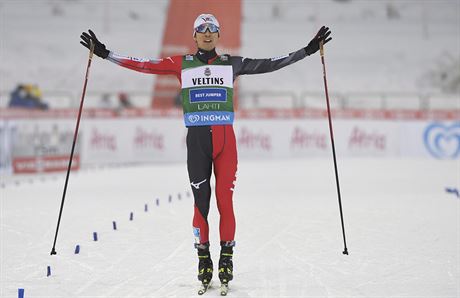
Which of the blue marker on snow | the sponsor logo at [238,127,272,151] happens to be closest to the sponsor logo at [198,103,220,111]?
the blue marker on snow

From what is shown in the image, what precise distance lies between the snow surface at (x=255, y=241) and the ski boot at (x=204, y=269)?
0.21ft

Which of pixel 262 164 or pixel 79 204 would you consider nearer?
pixel 79 204

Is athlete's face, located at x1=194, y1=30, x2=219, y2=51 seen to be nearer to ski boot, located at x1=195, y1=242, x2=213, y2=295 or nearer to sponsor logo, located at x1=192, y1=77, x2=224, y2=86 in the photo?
sponsor logo, located at x1=192, y1=77, x2=224, y2=86

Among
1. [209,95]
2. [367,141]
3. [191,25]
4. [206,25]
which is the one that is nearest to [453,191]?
[209,95]

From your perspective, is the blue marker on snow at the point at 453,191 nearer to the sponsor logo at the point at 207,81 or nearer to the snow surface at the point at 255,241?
the snow surface at the point at 255,241

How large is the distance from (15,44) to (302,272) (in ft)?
97.3

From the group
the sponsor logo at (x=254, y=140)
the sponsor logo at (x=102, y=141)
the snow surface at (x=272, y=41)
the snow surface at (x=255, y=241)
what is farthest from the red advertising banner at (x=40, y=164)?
the snow surface at (x=272, y=41)

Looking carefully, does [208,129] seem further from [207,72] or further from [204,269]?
[204,269]

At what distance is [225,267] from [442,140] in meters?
15.2

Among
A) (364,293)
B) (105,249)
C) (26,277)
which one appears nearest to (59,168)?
(105,249)

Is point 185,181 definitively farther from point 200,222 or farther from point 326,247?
point 200,222

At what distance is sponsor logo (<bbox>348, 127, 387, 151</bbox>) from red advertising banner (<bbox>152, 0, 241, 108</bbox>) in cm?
372

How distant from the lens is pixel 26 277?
5.52 metres

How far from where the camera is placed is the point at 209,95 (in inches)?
203
